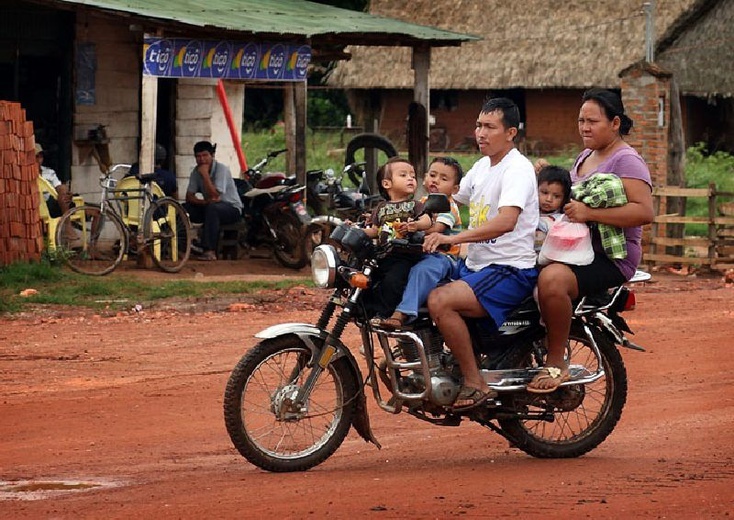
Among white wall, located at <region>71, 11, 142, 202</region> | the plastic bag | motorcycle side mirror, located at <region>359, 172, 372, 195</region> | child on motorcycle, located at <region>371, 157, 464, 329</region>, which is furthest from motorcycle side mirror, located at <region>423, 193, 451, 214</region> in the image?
motorcycle side mirror, located at <region>359, 172, 372, 195</region>

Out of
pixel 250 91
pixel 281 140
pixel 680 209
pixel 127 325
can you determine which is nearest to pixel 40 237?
pixel 127 325

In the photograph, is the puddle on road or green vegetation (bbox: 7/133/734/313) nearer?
the puddle on road

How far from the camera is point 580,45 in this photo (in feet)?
119

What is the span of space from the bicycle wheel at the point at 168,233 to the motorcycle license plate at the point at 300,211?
152 cm

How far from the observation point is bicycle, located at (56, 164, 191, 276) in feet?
51.4

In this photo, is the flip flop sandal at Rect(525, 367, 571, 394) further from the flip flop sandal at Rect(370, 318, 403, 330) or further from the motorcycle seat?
the motorcycle seat

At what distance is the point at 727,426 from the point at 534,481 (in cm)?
212

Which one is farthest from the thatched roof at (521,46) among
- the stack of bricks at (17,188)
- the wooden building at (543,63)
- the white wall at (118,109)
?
the stack of bricks at (17,188)

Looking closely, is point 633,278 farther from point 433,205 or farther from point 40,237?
point 40,237

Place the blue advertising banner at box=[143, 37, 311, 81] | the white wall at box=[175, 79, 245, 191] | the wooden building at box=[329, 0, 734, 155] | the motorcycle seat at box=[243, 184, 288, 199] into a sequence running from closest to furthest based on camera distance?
1. the blue advertising banner at box=[143, 37, 311, 81]
2. the motorcycle seat at box=[243, 184, 288, 199]
3. the white wall at box=[175, 79, 245, 191]
4. the wooden building at box=[329, 0, 734, 155]

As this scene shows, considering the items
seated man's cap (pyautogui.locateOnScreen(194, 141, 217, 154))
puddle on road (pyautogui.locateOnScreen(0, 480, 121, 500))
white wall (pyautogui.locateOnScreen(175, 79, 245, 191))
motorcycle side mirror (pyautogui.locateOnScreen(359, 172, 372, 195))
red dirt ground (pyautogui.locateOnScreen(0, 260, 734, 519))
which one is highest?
white wall (pyautogui.locateOnScreen(175, 79, 245, 191))

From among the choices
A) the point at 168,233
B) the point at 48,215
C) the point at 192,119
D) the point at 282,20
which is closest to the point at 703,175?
the point at 282,20

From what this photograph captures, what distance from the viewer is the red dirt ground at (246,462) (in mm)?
6105

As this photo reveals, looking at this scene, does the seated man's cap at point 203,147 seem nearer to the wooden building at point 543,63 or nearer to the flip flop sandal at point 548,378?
the flip flop sandal at point 548,378
